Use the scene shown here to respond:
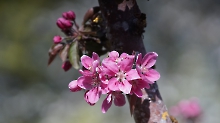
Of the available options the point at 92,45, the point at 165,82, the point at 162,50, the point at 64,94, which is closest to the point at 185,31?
the point at 162,50

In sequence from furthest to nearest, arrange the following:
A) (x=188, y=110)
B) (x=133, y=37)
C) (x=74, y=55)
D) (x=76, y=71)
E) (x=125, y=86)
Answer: (x=76, y=71) → (x=188, y=110) → (x=74, y=55) → (x=133, y=37) → (x=125, y=86)

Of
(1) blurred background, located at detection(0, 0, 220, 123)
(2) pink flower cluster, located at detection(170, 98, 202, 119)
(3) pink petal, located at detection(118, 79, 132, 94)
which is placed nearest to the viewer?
(3) pink petal, located at detection(118, 79, 132, 94)

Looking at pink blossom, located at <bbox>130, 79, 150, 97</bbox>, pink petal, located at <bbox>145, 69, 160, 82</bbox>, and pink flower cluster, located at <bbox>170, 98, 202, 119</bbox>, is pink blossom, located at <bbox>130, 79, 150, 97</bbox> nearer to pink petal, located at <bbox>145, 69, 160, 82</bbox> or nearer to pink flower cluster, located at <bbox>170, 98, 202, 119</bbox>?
pink petal, located at <bbox>145, 69, 160, 82</bbox>

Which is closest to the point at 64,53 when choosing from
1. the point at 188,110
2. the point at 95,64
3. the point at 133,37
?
the point at 133,37

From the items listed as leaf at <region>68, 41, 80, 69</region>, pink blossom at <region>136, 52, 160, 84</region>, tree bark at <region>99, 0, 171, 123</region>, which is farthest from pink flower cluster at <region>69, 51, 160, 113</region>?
leaf at <region>68, 41, 80, 69</region>

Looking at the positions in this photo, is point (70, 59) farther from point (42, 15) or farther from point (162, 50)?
point (42, 15)

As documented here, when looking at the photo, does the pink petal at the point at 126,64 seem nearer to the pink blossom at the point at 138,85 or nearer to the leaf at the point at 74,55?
the pink blossom at the point at 138,85

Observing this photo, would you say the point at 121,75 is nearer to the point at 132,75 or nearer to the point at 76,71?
the point at 132,75
